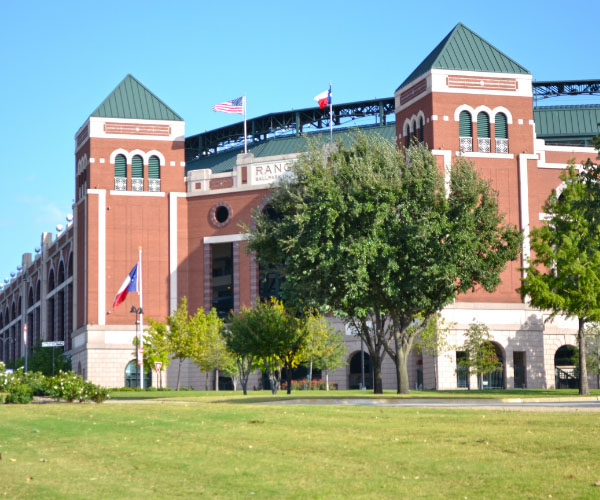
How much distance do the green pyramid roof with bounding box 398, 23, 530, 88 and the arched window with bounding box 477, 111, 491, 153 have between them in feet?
12.0

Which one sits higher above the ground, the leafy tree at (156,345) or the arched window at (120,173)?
the arched window at (120,173)

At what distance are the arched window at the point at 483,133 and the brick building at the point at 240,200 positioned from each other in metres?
0.11

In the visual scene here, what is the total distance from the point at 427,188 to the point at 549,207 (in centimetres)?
1391

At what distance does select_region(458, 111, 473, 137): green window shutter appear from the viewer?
75.9 m

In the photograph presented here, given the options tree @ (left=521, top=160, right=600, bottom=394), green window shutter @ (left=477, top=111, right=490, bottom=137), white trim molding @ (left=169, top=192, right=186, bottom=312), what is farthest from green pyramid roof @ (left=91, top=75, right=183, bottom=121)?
tree @ (left=521, top=160, right=600, bottom=394)

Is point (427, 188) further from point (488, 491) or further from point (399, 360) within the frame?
point (488, 491)

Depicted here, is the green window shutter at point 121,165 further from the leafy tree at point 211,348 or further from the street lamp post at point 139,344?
the leafy tree at point 211,348

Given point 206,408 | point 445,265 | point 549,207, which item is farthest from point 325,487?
point 549,207

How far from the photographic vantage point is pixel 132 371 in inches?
3408

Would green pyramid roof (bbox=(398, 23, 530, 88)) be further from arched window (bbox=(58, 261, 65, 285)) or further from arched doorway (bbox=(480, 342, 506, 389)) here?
arched window (bbox=(58, 261, 65, 285))

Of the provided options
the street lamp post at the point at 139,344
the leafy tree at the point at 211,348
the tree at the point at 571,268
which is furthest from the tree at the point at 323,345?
the tree at the point at 571,268

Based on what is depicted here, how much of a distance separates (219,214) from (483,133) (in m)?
25.2

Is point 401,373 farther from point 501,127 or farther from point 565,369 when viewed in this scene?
point 501,127

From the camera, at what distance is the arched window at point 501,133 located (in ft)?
251
